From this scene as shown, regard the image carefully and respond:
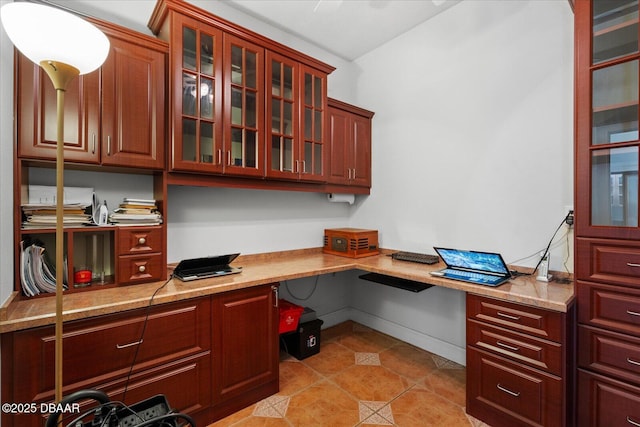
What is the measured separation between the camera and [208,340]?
177 centimetres

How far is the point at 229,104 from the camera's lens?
2.07m

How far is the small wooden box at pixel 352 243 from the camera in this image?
2809 mm

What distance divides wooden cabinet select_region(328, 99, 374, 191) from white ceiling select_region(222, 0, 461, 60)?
708mm

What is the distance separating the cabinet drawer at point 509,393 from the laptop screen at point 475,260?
53cm

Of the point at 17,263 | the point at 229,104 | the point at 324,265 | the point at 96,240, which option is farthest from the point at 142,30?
the point at 324,265

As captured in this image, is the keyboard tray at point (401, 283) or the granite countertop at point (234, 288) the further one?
the keyboard tray at point (401, 283)

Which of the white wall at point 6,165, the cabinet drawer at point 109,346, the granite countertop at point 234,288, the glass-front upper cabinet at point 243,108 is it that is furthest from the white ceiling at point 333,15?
the cabinet drawer at point 109,346

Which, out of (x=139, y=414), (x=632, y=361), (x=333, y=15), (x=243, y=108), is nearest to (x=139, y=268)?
(x=139, y=414)

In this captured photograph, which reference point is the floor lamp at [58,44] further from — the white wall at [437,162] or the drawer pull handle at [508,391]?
the drawer pull handle at [508,391]

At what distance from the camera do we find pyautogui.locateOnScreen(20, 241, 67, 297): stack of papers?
1.50 m

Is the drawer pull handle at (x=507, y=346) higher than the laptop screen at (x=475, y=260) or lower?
lower

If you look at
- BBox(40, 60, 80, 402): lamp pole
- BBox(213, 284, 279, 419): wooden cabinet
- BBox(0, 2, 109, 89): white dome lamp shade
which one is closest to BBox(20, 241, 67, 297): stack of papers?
BBox(40, 60, 80, 402): lamp pole

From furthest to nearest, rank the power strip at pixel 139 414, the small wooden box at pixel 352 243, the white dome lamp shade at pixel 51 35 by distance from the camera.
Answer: the small wooden box at pixel 352 243 < the power strip at pixel 139 414 < the white dome lamp shade at pixel 51 35

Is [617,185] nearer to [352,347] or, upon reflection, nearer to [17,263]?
[352,347]
